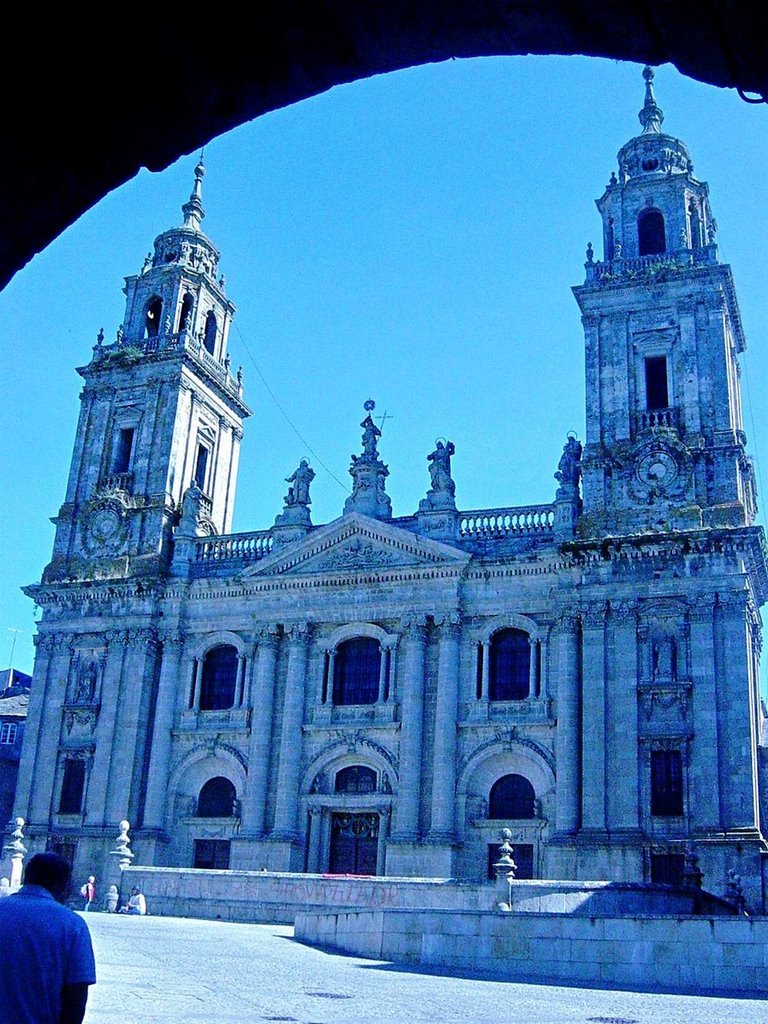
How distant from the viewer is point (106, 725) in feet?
136

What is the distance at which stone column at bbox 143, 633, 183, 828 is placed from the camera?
40000 millimetres

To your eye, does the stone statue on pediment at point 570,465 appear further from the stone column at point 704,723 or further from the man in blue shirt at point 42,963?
the man in blue shirt at point 42,963

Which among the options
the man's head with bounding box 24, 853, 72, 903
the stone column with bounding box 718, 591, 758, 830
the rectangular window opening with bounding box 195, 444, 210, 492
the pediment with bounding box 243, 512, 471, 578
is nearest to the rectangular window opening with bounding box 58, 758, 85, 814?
the pediment with bounding box 243, 512, 471, 578

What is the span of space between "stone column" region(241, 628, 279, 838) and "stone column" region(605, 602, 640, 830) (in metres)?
11.6

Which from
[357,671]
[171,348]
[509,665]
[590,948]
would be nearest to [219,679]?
[357,671]

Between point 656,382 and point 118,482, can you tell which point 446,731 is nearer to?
point 656,382

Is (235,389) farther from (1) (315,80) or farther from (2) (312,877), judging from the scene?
(1) (315,80)

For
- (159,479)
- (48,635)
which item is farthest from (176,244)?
(48,635)

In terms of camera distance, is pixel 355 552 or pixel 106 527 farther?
pixel 106 527

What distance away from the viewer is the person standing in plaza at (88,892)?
117 feet

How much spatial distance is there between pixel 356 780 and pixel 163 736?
7199 millimetres

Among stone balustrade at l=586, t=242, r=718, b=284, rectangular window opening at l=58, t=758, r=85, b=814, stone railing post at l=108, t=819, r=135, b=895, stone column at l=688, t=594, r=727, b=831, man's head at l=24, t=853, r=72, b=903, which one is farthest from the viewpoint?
rectangular window opening at l=58, t=758, r=85, b=814

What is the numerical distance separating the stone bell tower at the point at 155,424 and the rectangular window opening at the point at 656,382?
17.5 metres

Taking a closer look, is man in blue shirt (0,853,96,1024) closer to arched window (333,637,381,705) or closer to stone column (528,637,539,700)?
stone column (528,637,539,700)
